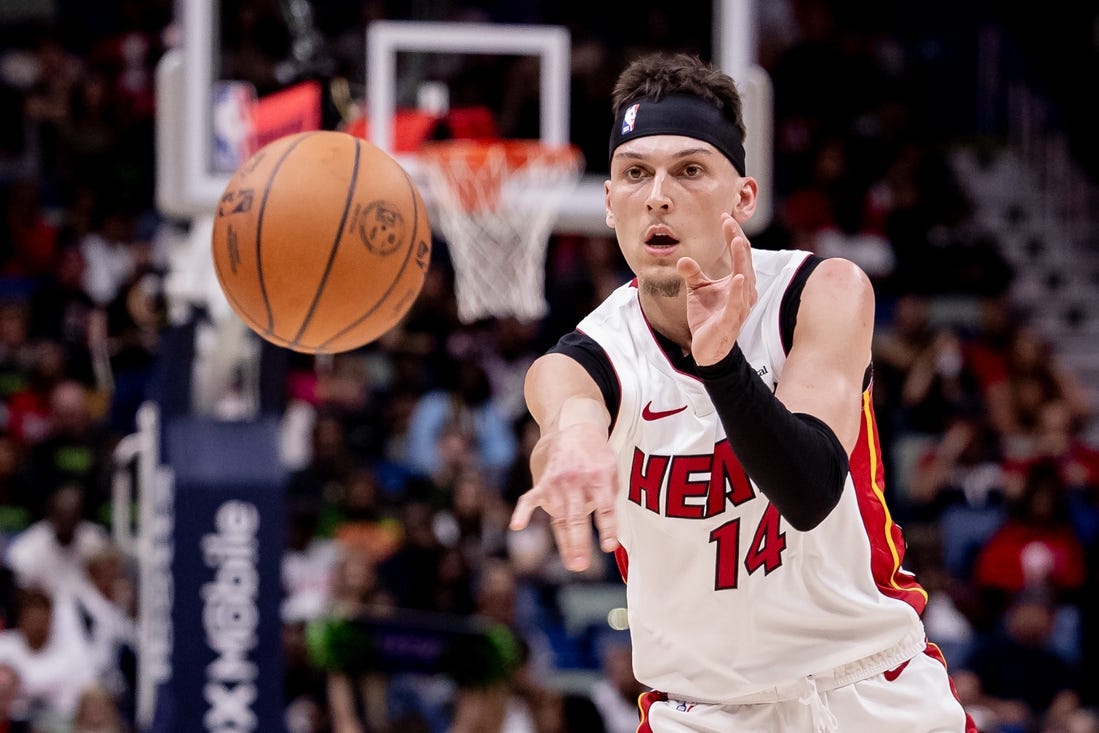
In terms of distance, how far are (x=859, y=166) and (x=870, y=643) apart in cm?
1155

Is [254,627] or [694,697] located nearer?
[694,697]

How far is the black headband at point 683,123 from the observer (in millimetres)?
3662

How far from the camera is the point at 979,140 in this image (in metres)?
16.2

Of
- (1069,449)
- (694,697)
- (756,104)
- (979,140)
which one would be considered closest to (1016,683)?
(1069,449)

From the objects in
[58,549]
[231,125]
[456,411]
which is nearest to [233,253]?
[231,125]

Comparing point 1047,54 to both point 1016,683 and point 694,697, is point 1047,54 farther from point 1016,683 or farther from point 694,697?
point 694,697

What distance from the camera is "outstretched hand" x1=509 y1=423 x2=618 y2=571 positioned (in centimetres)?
296

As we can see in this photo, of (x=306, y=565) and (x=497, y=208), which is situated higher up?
(x=497, y=208)

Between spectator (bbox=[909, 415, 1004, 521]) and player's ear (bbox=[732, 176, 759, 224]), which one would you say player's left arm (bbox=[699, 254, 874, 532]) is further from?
spectator (bbox=[909, 415, 1004, 521])

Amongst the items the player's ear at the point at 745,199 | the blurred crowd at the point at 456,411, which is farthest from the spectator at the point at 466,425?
the player's ear at the point at 745,199

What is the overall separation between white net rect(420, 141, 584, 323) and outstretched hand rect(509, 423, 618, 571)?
4.43 metres

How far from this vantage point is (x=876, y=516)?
378 cm

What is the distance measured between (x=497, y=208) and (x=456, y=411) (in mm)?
3746

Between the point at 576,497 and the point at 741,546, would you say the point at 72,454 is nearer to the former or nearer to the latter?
the point at 741,546
